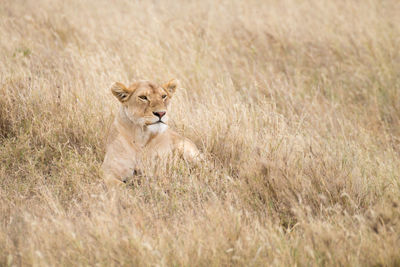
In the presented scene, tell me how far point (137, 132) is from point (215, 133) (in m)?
0.80

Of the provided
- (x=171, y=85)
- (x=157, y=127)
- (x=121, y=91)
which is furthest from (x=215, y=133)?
(x=121, y=91)

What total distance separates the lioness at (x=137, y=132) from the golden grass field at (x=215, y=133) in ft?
0.57

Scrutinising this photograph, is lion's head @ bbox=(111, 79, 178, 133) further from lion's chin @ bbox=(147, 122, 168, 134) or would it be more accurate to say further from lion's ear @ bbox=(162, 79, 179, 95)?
lion's ear @ bbox=(162, 79, 179, 95)

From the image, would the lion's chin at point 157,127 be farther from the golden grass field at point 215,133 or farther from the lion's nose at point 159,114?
the golden grass field at point 215,133

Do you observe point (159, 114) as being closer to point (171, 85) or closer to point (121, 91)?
point (121, 91)

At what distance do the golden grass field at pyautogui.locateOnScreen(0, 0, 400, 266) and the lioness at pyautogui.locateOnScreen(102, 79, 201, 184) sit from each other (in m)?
0.17

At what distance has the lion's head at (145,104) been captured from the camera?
408 centimetres

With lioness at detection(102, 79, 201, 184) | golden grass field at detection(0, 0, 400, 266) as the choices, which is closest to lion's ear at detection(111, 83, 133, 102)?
lioness at detection(102, 79, 201, 184)

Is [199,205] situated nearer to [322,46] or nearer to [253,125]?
[253,125]

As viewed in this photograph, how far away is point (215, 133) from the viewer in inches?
185

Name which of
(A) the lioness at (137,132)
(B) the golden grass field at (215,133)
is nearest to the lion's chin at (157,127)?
(A) the lioness at (137,132)

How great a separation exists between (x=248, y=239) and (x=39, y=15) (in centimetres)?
683

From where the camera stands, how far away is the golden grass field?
9.53ft

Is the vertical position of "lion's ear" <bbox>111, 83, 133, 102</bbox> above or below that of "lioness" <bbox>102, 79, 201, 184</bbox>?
above
